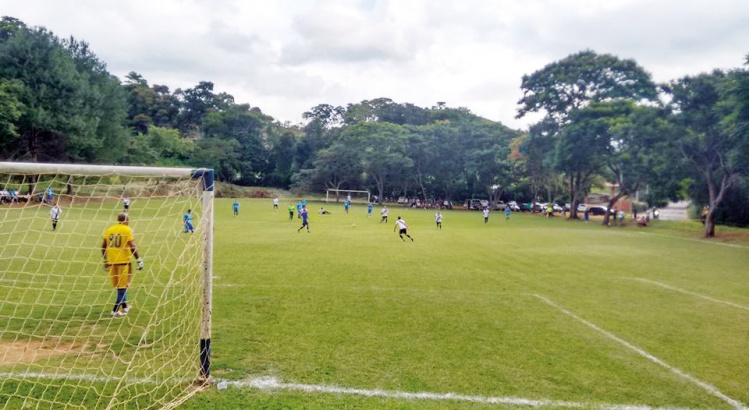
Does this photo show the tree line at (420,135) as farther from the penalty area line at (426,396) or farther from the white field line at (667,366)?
the penalty area line at (426,396)

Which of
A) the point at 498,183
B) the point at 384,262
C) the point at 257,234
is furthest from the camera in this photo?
the point at 498,183

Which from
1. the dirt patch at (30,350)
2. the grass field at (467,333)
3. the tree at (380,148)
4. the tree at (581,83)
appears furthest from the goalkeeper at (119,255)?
the tree at (380,148)

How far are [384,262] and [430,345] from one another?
731cm

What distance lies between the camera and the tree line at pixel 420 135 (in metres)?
27.2

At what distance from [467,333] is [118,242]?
18.7ft

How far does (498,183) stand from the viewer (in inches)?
2275

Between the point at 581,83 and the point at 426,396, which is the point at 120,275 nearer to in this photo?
the point at 426,396

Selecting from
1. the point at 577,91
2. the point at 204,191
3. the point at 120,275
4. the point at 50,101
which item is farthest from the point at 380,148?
the point at 204,191

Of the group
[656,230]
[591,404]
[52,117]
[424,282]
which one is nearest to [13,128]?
[52,117]

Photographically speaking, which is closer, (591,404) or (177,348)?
(591,404)

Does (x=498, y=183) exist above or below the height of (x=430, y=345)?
above

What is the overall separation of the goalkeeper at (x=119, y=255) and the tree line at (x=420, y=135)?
25.3 m

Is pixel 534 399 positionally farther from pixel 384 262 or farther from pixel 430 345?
pixel 384 262

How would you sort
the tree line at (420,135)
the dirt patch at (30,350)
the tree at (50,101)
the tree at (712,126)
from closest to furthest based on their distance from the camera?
the dirt patch at (30,350)
the tree at (712,126)
the tree line at (420,135)
the tree at (50,101)
